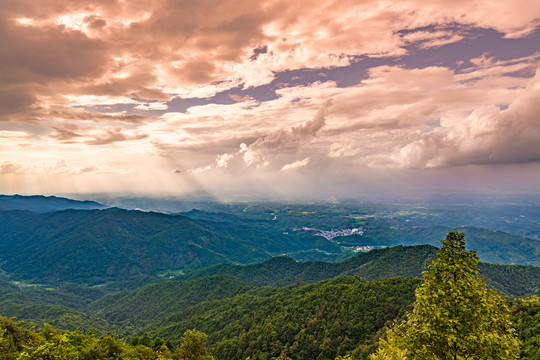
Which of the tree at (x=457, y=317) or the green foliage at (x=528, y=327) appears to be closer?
the tree at (x=457, y=317)

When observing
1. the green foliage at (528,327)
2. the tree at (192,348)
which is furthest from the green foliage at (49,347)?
the green foliage at (528,327)

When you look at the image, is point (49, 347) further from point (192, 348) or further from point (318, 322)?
point (318, 322)

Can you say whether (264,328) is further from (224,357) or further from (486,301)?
(486,301)

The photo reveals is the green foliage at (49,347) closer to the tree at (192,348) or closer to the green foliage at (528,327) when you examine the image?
the tree at (192,348)

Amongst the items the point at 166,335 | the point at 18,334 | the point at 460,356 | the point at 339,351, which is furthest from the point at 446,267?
the point at 166,335

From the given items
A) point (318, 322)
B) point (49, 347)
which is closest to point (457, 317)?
point (49, 347)

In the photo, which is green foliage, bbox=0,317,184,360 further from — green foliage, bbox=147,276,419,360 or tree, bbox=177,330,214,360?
green foliage, bbox=147,276,419,360

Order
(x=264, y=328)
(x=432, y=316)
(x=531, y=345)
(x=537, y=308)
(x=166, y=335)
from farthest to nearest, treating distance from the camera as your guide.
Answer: (x=166, y=335), (x=264, y=328), (x=537, y=308), (x=531, y=345), (x=432, y=316)

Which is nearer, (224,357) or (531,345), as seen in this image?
(531,345)
